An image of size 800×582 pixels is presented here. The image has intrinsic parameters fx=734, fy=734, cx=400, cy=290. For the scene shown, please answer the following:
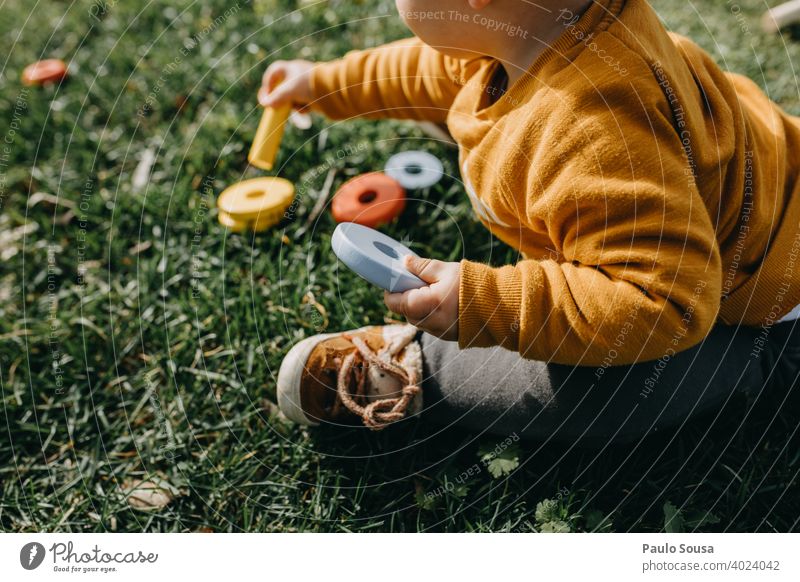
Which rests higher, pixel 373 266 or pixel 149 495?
pixel 373 266

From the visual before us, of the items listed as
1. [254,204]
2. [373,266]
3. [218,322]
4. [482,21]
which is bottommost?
[218,322]

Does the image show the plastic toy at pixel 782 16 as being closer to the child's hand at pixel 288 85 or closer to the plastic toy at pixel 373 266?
the child's hand at pixel 288 85

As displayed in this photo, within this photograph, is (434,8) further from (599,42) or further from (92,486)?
(92,486)

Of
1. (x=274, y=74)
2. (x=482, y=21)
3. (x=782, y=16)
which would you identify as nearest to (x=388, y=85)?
(x=274, y=74)

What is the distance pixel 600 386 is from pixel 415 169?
53cm

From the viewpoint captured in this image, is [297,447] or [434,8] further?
[297,447]

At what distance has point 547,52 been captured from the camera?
31.5 inches

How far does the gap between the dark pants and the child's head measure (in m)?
0.37

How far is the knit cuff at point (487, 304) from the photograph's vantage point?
800mm

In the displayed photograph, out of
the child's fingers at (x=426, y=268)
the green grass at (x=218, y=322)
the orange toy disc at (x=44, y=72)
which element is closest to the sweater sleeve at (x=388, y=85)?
the green grass at (x=218, y=322)

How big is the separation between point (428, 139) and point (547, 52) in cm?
51

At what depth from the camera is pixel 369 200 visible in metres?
1.21

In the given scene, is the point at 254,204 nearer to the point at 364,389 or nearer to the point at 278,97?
the point at 278,97

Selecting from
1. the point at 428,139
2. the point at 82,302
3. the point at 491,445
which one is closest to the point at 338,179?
the point at 428,139
